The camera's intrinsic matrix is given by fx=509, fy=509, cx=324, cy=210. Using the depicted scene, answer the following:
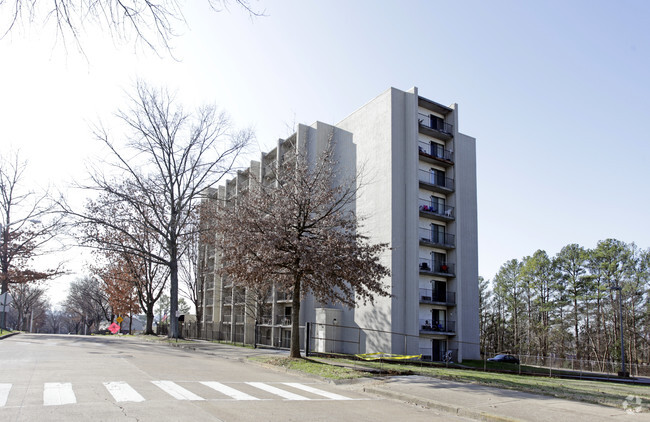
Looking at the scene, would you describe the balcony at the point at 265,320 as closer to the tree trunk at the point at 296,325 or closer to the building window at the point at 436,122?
the building window at the point at 436,122

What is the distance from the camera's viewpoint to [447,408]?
395 inches

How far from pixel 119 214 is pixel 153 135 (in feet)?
19.5

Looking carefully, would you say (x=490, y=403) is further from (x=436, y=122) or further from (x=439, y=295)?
(x=436, y=122)

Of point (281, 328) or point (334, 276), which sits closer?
point (334, 276)

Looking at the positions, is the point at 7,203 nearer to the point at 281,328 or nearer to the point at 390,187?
the point at 281,328

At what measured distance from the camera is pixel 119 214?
3372cm

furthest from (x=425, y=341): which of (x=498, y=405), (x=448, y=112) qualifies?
(x=498, y=405)

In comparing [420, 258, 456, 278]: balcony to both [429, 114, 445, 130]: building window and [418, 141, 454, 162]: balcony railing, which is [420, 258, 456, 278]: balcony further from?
[429, 114, 445, 130]: building window

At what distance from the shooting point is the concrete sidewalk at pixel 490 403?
895cm

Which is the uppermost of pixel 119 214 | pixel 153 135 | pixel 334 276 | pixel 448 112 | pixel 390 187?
pixel 448 112

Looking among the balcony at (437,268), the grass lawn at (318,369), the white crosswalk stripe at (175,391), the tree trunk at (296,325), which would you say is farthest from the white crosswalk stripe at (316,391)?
the balcony at (437,268)

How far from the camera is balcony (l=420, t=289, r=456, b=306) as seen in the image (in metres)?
36.7

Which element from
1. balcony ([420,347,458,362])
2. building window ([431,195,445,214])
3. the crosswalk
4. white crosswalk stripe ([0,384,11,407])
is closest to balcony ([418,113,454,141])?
building window ([431,195,445,214])

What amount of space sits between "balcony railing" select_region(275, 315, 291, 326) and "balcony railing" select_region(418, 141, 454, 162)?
18.6m
